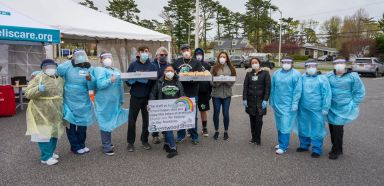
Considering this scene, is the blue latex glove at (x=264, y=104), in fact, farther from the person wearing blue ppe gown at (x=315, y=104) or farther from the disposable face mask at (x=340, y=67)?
the disposable face mask at (x=340, y=67)

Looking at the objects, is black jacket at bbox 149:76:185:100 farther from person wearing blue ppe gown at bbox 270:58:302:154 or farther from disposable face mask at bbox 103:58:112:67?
person wearing blue ppe gown at bbox 270:58:302:154

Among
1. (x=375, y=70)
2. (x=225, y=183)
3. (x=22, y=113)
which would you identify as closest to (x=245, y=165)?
(x=225, y=183)

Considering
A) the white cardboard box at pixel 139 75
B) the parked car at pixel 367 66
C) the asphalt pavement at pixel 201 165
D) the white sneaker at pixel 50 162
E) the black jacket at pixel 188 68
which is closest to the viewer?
the asphalt pavement at pixel 201 165

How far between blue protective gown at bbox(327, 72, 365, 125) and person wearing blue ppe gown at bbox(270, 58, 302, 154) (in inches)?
23.2

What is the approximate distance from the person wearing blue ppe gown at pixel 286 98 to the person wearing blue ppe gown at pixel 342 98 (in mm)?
576

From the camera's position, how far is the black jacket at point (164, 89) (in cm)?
528

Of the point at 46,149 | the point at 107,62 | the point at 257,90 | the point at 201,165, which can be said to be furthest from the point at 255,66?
the point at 46,149

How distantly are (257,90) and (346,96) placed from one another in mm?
1468

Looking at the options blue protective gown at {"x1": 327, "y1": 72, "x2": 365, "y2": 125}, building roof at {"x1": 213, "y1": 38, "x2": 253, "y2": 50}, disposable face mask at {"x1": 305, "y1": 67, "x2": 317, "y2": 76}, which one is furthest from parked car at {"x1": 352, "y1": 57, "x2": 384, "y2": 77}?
building roof at {"x1": 213, "y1": 38, "x2": 253, "y2": 50}

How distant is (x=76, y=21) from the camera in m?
12.2

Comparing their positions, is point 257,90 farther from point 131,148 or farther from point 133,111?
point 131,148

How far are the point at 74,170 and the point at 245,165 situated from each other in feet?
8.35

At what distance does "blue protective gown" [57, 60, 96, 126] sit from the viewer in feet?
16.1

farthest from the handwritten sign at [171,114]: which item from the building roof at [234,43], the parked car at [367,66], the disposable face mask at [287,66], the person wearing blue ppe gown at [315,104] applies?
the building roof at [234,43]
